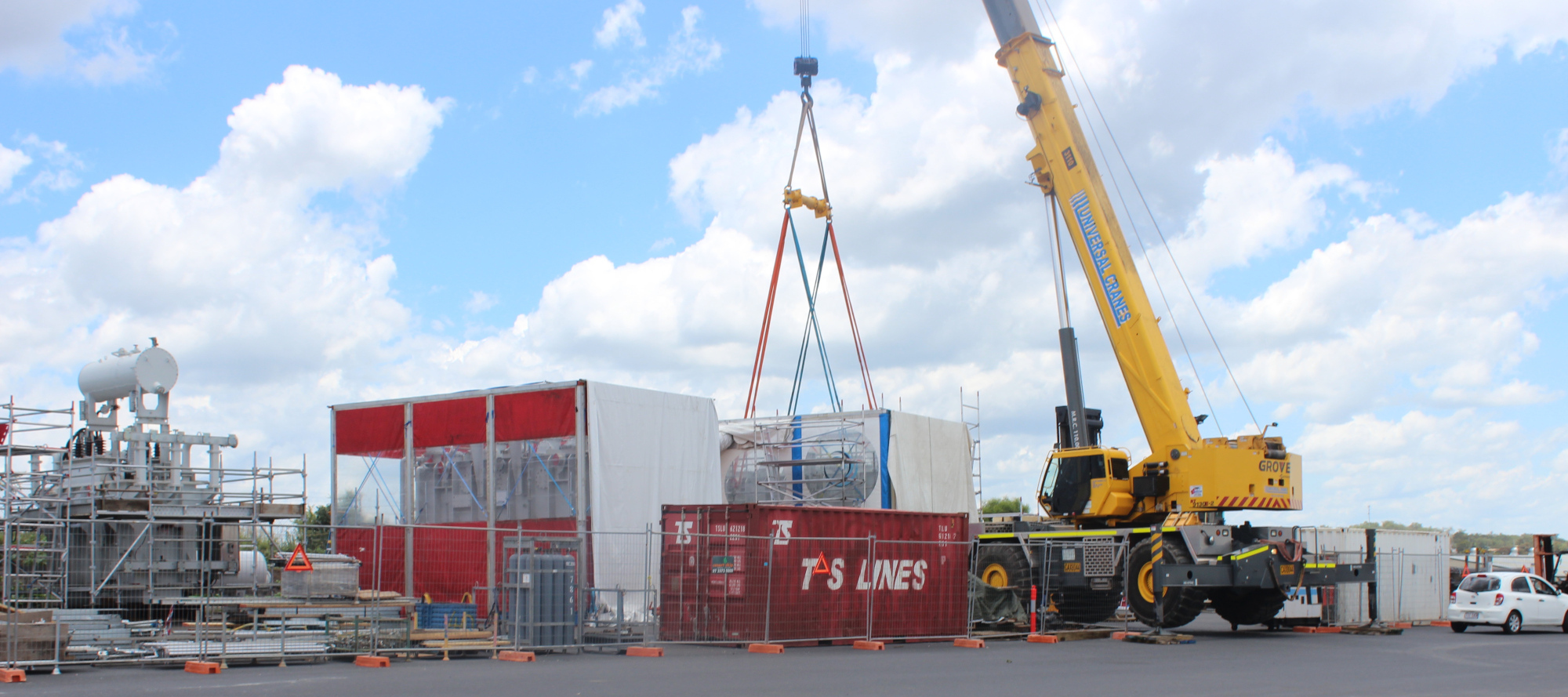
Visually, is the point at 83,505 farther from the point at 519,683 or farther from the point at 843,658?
the point at 843,658

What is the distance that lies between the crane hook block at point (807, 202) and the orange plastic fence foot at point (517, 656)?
1801 cm


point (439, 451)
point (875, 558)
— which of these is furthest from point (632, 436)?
point (875, 558)

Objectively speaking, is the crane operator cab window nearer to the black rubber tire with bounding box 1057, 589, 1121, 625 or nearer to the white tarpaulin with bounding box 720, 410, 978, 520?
the black rubber tire with bounding box 1057, 589, 1121, 625

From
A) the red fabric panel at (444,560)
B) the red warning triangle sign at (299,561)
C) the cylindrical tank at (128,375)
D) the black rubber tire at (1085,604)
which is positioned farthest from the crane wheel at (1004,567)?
the cylindrical tank at (128,375)

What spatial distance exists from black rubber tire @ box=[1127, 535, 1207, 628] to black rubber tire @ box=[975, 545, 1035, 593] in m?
2.08

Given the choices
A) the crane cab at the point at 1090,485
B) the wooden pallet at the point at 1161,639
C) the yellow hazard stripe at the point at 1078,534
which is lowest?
the wooden pallet at the point at 1161,639

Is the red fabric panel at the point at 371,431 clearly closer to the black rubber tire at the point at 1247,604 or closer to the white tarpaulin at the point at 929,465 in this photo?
the white tarpaulin at the point at 929,465

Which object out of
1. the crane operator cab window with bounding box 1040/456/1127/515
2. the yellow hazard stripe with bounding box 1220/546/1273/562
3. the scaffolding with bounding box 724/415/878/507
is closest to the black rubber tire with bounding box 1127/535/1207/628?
the yellow hazard stripe with bounding box 1220/546/1273/562

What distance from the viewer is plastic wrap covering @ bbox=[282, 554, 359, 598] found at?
17641mm

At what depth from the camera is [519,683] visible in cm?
1345

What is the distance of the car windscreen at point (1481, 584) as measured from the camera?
25222mm

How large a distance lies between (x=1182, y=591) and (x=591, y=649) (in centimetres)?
998

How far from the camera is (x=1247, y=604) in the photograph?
23.3 metres

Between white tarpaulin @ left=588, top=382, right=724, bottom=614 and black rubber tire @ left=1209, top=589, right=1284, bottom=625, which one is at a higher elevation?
white tarpaulin @ left=588, top=382, right=724, bottom=614
